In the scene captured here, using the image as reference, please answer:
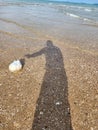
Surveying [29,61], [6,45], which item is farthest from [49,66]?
[6,45]

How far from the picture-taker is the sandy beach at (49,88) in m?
5.00

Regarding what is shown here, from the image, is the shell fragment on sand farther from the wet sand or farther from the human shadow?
the human shadow

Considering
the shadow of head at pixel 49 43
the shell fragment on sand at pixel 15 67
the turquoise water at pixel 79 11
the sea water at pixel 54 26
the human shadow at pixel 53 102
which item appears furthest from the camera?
the turquoise water at pixel 79 11

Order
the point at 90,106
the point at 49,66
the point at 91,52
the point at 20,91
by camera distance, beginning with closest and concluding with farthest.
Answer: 1. the point at 90,106
2. the point at 20,91
3. the point at 49,66
4. the point at 91,52

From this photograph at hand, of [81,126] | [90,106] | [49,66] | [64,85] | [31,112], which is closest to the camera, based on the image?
[81,126]

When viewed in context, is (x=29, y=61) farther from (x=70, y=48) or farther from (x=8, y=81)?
(x=70, y=48)

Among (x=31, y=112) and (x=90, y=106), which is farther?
(x=90, y=106)

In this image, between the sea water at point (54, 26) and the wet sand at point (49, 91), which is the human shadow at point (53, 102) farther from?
the sea water at point (54, 26)

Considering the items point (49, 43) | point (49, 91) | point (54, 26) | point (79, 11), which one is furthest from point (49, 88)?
point (79, 11)

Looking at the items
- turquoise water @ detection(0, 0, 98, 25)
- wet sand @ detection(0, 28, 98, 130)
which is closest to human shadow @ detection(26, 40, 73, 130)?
wet sand @ detection(0, 28, 98, 130)

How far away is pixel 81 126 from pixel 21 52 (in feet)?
18.1

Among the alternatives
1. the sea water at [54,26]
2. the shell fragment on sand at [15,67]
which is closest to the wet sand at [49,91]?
the shell fragment on sand at [15,67]

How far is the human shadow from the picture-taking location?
489 centimetres

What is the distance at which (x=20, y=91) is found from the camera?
623 centimetres
